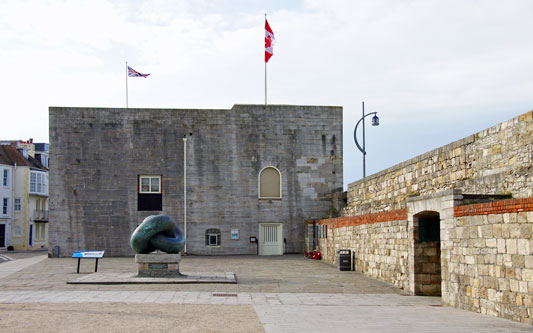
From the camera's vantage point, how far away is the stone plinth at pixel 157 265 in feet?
53.2

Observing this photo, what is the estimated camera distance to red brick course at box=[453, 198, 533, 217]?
917cm

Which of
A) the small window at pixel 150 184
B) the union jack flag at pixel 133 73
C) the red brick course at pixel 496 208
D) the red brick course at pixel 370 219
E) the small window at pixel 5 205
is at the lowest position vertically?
the red brick course at pixel 370 219

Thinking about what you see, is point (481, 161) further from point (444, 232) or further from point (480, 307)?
point (480, 307)

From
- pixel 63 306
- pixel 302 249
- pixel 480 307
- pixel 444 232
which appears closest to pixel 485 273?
pixel 480 307

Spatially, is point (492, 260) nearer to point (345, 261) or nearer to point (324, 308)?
point (324, 308)

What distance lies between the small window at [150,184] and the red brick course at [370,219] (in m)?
8.61

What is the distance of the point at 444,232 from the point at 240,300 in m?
4.41

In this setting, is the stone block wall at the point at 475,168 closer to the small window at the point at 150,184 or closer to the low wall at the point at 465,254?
the low wall at the point at 465,254

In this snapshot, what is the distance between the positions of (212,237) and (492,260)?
19762mm

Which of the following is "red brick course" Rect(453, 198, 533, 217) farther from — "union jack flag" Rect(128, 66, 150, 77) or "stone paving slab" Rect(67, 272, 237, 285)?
"union jack flag" Rect(128, 66, 150, 77)

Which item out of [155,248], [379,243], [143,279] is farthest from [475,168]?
[143,279]

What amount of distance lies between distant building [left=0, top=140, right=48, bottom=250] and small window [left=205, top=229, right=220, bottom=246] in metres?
25.6

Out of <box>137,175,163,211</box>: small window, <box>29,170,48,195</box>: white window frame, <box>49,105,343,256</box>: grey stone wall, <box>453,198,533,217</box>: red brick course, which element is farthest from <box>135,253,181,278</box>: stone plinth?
<box>29,170,48,195</box>: white window frame

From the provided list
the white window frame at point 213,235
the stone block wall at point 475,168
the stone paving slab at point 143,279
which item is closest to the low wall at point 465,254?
the stone block wall at point 475,168
